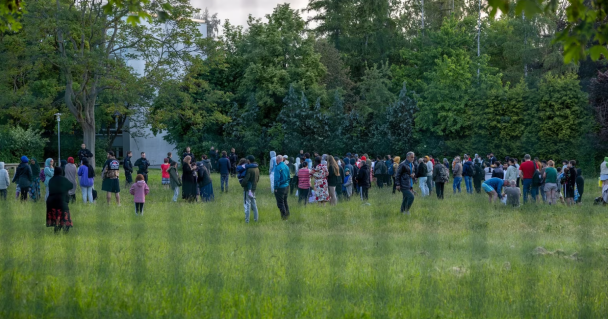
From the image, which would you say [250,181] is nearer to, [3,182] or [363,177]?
[363,177]

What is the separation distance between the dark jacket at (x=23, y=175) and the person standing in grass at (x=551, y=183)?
17.9 metres

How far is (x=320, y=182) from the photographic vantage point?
2156 centimetres

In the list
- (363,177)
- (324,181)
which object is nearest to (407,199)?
(324,181)

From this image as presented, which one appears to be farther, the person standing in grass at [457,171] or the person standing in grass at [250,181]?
the person standing in grass at [457,171]

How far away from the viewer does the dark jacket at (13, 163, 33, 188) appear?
22.0m

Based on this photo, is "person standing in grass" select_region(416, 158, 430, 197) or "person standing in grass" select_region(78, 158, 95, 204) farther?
"person standing in grass" select_region(416, 158, 430, 197)

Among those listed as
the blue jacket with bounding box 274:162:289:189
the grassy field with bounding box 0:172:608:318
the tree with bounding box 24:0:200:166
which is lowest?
the grassy field with bounding box 0:172:608:318

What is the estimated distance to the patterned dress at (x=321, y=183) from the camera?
69.5 ft

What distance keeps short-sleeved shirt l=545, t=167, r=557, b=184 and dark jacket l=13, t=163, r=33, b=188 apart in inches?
703

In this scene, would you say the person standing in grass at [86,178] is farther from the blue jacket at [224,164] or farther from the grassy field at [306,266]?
the blue jacket at [224,164]

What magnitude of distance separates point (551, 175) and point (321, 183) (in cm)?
792

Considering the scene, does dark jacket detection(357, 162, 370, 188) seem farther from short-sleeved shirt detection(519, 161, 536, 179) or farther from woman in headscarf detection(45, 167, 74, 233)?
woman in headscarf detection(45, 167, 74, 233)

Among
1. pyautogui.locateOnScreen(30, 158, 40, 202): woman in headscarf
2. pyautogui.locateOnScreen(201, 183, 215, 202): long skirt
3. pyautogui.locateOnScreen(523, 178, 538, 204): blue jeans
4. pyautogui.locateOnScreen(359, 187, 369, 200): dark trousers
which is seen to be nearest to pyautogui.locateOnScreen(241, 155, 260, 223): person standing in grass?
pyautogui.locateOnScreen(201, 183, 215, 202): long skirt

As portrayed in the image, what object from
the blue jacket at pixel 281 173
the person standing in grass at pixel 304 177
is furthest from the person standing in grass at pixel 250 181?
the person standing in grass at pixel 304 177
